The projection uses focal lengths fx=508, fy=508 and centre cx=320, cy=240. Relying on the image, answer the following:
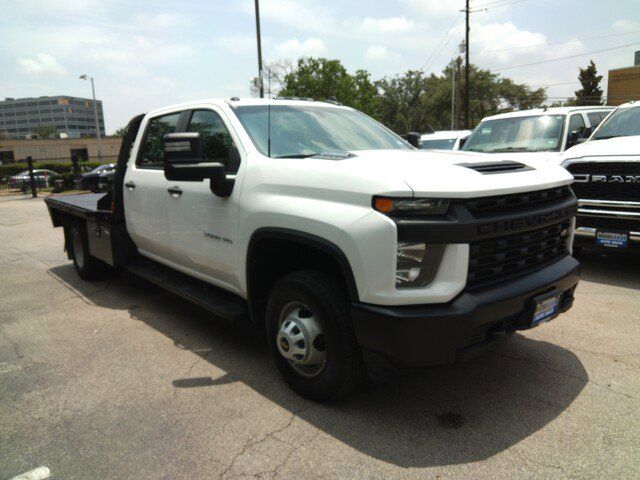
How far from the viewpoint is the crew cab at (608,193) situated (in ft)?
17.9

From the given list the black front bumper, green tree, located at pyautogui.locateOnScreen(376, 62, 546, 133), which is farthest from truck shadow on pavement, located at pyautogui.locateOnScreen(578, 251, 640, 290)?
green tree, located at pyautogui.locateOnScreen(376, 62, 546, 133)

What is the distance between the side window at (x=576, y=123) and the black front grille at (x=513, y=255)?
5223 mm

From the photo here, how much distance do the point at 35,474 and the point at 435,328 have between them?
2193 millimetres

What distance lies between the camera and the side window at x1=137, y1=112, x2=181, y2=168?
4.70 meters

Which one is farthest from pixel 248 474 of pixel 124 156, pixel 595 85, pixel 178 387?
pixel 595 85

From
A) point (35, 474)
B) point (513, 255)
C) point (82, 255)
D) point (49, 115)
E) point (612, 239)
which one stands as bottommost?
point (35, 474)

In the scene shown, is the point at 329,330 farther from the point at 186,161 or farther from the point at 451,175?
the point at 186,161

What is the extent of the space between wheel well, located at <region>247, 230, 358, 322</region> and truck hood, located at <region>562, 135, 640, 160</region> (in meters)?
4.15

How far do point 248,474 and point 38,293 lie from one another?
4749 mm

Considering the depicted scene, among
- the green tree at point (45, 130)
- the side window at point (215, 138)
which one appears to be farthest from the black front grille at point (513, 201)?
the green tree at point (45, 130)

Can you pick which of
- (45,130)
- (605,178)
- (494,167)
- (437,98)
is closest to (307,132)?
(494,167)

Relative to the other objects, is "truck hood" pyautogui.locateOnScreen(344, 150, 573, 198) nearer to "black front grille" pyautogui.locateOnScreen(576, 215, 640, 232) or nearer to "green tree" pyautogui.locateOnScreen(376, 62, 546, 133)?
"black front grille" pyautogui.locateOnScreen(576, 215, 640, 232)

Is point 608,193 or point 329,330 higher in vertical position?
point 608,193

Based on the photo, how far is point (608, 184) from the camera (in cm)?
564
